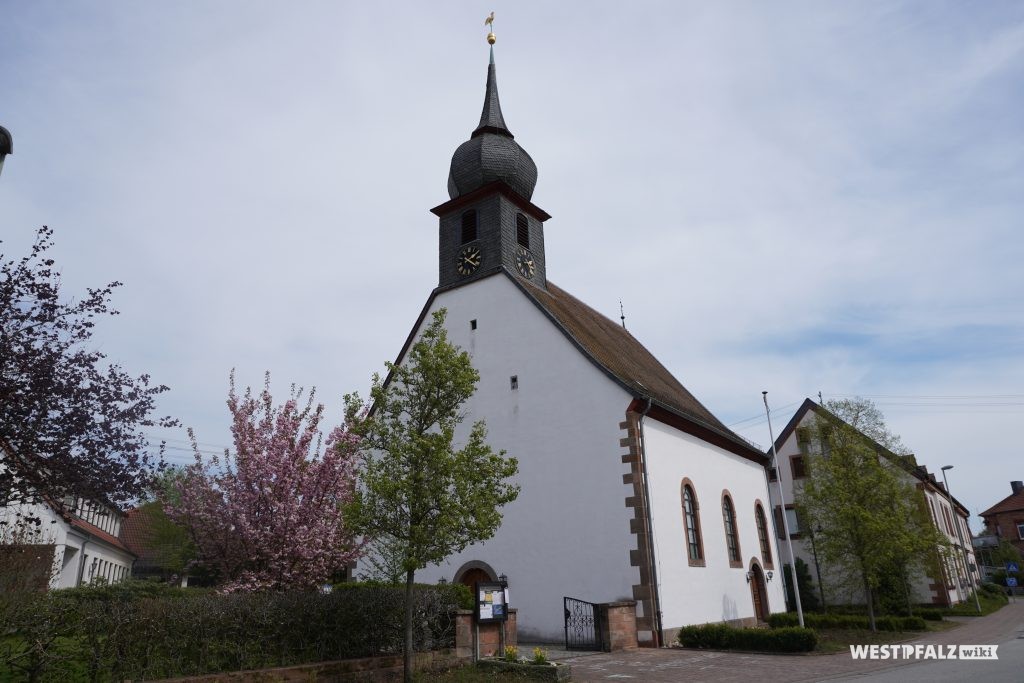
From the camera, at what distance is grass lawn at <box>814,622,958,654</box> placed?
1741cm

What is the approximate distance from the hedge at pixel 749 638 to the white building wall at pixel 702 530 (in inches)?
30.3

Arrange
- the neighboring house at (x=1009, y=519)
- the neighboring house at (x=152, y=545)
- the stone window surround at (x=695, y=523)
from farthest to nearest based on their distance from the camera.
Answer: the neighboring house at (x=1009, y=519)
the neighboring house at (x=152, y=545)
the stone window surround at (x=695, y=523)

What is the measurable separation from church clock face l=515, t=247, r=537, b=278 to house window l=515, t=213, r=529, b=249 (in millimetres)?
343

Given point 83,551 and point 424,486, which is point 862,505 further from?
point 83,551

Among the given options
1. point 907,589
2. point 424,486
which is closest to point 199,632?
point 424,486

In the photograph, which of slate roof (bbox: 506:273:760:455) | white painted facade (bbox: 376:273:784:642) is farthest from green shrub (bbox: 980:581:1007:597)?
white painted facade (bbox: 376:273:784:642)

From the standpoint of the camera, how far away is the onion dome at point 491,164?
83.3 feet

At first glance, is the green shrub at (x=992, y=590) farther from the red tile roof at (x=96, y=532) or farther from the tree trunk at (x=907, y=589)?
the red tile roof at (x=96, y=532)

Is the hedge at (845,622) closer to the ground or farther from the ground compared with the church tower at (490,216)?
closer to the ground

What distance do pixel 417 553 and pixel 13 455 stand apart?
20.3ft

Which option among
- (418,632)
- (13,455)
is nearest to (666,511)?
(418,632)

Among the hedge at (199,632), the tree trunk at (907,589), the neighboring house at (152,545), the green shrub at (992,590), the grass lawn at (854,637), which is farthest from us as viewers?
the green shrub at (992,590)

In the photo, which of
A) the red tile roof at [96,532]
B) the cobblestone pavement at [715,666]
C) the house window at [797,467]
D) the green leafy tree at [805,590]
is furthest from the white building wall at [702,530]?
the red tile roof at [96,532]

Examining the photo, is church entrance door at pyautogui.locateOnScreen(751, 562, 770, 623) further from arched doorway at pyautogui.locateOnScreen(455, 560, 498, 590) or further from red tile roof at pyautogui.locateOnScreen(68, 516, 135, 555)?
red tile roof at pyautogui.locateOnScreen(68, 516, 135, 555)
